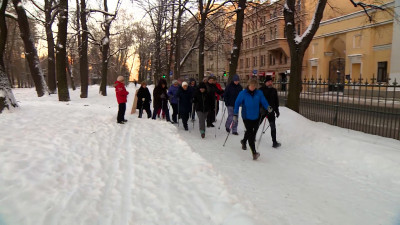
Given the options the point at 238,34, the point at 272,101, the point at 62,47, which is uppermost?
the point at 238,34

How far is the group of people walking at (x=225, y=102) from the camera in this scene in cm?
682

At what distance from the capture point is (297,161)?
22.9 ft

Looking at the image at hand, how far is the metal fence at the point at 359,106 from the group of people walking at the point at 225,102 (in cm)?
221

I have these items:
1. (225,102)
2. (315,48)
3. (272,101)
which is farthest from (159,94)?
(315,48)

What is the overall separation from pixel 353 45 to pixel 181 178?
2912 centimetres

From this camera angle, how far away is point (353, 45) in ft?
92.2

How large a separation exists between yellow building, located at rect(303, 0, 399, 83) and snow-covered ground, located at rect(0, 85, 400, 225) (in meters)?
15.4

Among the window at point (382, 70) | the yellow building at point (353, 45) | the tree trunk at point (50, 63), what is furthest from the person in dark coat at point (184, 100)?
the window at point (382, 70)

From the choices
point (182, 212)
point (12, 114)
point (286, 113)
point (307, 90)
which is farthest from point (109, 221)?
point (307, 90)

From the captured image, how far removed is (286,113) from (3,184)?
8939 mm

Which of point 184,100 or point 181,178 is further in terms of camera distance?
point 184,100

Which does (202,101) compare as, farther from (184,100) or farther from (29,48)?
(29,48)

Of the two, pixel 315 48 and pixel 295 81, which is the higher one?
pixel 315 48

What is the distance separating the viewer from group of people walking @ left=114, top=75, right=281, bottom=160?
6.82 m
